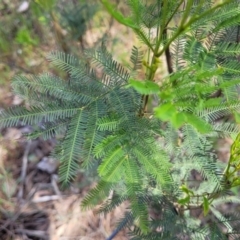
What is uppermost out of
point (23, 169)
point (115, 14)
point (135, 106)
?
point (115, 14)

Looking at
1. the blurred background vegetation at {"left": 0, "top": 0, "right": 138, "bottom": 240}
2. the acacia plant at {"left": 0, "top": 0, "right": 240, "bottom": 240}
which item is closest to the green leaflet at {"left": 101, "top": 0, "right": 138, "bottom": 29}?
the acacia plant at {"left": 0, "top": 0, "right": 240, "bottom": 240}

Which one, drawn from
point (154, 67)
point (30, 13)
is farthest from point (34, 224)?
point (30, 13)

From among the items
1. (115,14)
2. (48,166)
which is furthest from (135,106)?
(48,166)

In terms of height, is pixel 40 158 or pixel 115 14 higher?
pixel 115 14

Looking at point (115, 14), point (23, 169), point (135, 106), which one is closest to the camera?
point (115, 14)

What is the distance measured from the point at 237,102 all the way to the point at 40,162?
1879 mm

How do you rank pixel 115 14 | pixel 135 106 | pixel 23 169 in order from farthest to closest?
pixel 23 169 → pixel 135 106 → pixel 115 14

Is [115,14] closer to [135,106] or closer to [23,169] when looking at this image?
[135,106]

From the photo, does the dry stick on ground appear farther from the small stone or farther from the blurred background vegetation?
the small stone

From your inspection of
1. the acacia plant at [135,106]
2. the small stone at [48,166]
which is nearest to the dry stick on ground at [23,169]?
the small stone at [48,166]

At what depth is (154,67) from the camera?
990mm

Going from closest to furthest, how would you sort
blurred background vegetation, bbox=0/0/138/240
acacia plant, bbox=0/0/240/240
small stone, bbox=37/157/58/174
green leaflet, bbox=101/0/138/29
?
green leaflet, bbox=101/0/138/29 → acacia plant, bbox=0/0/240/240 → blurred background vegetation, bbox=0/0/138/240 → small stone, bbox=37/157/58/174

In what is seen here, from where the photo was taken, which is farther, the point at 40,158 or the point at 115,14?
the point at 40,158

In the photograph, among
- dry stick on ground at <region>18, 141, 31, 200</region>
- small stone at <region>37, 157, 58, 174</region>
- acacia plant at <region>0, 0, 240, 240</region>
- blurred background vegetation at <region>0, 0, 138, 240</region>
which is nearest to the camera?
acacia plant at <region>0, 0, 240, 240</region>
